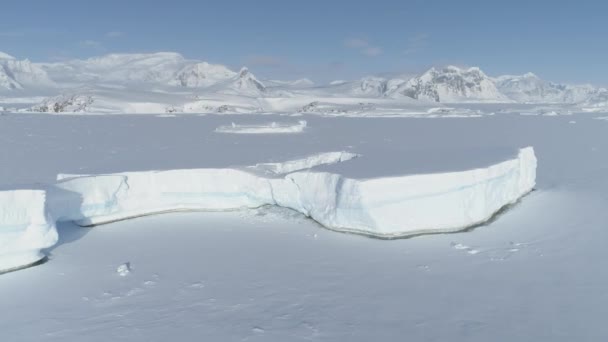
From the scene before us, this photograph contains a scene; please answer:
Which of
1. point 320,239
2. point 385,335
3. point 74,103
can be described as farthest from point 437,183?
point 74,103

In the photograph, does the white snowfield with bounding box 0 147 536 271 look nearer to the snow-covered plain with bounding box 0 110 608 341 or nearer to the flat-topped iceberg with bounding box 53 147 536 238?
the flat-topped iceberg with bounding box 53 147 536 238

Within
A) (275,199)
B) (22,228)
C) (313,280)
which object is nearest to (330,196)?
(275,199)

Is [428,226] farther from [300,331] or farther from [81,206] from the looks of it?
[81,206]

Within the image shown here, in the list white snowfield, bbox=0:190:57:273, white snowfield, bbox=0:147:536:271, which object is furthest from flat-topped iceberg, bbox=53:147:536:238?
white snowfield, bbox=0:190:57:273

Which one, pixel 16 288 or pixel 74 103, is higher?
pixel 74 103

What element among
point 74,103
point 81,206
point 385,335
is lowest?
point 385,335

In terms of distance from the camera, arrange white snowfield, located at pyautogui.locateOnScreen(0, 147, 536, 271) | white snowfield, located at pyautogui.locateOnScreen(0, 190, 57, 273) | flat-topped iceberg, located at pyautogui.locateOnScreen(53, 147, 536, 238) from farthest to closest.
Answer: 1. flat-topped iceberg, located at pyautogui.locateOnScreen(53, 147, 536, 238)
2. white snowfield, located at pyautogui.locateOnScreen(0, 147, 536, 271)
3. white snowfield, located at pyautogui.locateOnScreen(0, 190, 57, 273)

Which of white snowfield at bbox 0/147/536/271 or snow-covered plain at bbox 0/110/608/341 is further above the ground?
white snowfield at bbox 0/147/536/271

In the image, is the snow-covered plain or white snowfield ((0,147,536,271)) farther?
white snowfield ((0,147,536,271))

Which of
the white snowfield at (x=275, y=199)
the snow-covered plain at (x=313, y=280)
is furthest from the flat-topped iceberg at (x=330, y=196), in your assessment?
the snow-covered plain at (x=313, y=280)
